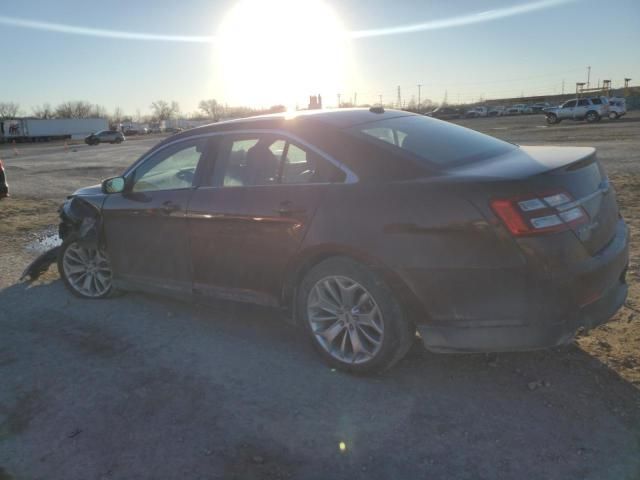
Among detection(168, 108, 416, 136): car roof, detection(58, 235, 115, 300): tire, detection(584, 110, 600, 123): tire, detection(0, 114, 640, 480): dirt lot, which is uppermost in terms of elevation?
detection(168, 108, 416, 136): car roof

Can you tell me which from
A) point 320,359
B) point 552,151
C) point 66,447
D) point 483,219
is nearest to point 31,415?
point 66,447

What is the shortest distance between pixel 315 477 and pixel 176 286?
2313 millimetres

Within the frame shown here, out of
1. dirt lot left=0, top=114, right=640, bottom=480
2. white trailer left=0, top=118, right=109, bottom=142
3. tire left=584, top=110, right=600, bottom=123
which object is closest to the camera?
dirt lot left=0, top=114, right=640, bottom=480

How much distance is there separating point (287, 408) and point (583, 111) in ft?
153

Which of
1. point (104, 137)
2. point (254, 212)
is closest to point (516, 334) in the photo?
point (254, 212)

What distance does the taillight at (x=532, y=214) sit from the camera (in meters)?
2.79

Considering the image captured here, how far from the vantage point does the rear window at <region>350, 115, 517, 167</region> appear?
344 cm

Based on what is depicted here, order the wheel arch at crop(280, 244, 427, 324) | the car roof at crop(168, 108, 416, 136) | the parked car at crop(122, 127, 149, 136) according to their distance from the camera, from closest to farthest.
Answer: the wheel arch at crop(280, 244, 427, 324) < the car roof at crop(168, 108, 416, 136) < the parked car at crop(122, 127, 149, 136)

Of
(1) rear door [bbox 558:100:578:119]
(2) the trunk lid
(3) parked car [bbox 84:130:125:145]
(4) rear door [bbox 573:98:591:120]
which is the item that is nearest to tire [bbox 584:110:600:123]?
(4) rear door [bbox 573:98:591:120]

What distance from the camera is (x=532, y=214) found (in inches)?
110

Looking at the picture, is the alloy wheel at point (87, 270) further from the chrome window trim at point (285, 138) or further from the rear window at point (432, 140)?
the rear window at point (432, 140)

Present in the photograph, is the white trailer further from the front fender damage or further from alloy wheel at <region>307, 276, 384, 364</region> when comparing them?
alloy wheel at <region>307, 276, 384, 364</region>

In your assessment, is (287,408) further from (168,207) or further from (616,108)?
(616,108)

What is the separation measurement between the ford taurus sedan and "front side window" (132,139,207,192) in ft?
0.06
